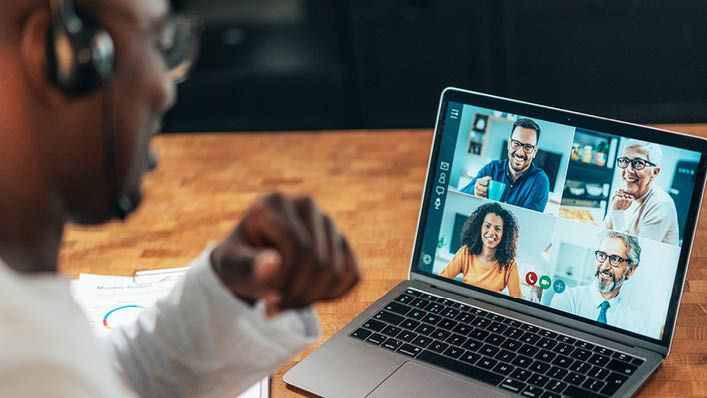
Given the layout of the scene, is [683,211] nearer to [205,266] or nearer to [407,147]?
[205,266]

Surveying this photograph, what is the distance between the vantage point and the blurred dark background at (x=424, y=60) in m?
2.72

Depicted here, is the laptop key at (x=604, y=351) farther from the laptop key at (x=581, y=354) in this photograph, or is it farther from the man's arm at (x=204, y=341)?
the man's arm at (x=204, y=341)

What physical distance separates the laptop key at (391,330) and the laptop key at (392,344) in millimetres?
11

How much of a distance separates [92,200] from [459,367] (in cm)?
44

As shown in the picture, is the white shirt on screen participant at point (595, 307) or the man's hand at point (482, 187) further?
the man's hand at point (482, 187)

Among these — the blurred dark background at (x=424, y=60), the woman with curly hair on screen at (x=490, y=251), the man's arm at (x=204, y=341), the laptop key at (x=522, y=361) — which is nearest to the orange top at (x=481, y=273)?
the woman with curly hair on screen at (x=490, y=251)

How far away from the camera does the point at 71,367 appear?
19.7 inches

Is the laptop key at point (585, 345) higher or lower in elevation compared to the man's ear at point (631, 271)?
lower

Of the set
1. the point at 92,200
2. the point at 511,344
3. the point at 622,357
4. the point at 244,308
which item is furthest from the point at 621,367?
the point at 92,200

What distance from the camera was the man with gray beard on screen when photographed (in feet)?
3.02

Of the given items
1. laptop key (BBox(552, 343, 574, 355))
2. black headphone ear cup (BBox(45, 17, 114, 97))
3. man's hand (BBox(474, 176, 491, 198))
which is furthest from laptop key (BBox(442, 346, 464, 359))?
black headphone ear cup (BBox(45, 17, 114, 97))

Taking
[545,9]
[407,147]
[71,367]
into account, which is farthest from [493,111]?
[545,9]

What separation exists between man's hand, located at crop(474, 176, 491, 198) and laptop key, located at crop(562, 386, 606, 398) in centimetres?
27

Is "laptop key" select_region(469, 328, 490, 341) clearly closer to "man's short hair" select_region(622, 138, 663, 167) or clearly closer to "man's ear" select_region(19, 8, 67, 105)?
"man's short hair" select_region(622, 138, 663, 167)
